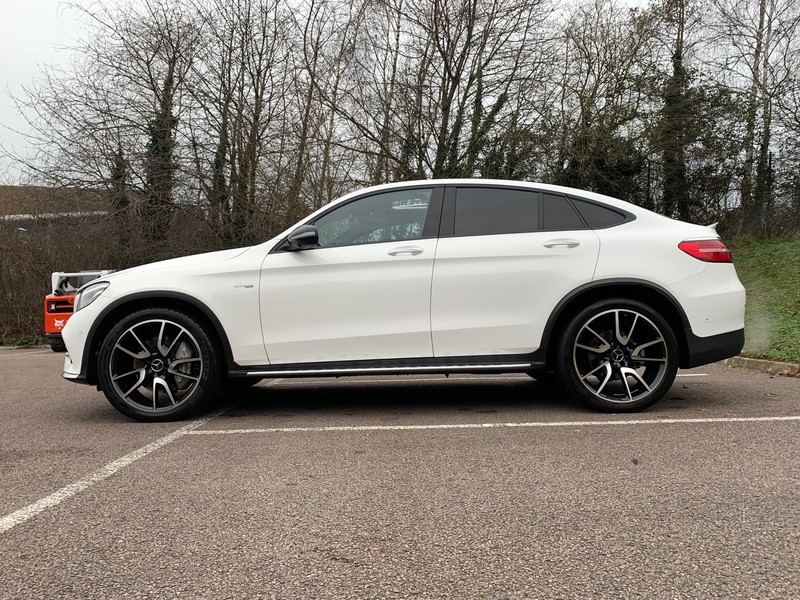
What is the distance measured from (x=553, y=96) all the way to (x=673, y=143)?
484 centimetres

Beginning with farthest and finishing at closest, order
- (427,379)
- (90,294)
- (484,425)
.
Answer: (427,379) → (90,294) → (484,425)

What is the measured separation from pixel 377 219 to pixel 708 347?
2.64 m

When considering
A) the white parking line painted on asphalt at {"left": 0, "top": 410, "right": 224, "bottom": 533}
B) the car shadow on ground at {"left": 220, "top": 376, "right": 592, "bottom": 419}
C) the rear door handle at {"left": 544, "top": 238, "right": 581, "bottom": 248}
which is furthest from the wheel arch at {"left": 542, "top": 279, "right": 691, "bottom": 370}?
the white parking line painted on asphalt at {"left": 0, "top": 410, "right": 224, "bottom": 533}

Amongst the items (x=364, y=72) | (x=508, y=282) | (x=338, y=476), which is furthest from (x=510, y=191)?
(x=364, y=72)

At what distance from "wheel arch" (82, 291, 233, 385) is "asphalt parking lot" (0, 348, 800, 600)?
0.51 metres

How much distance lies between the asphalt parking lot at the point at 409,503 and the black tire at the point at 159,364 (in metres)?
0.20

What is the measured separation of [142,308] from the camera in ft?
15.7

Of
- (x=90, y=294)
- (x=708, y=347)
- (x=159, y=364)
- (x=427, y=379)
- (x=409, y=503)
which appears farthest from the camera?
(x=427, y=379)

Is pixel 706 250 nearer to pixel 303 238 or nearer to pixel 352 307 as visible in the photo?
pixel 352 307

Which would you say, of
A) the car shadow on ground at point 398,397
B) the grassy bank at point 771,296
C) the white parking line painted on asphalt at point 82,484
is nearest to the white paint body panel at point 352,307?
the car shadow on ground at point 398,397

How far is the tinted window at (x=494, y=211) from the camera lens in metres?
4.79

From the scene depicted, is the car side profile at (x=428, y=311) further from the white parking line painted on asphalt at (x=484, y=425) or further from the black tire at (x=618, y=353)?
the white parking line painted on asphalt at (x=484, y=425)

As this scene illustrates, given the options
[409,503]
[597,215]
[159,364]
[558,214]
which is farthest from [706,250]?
[159,364]

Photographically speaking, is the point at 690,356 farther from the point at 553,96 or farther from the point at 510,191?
the point at 553,96
